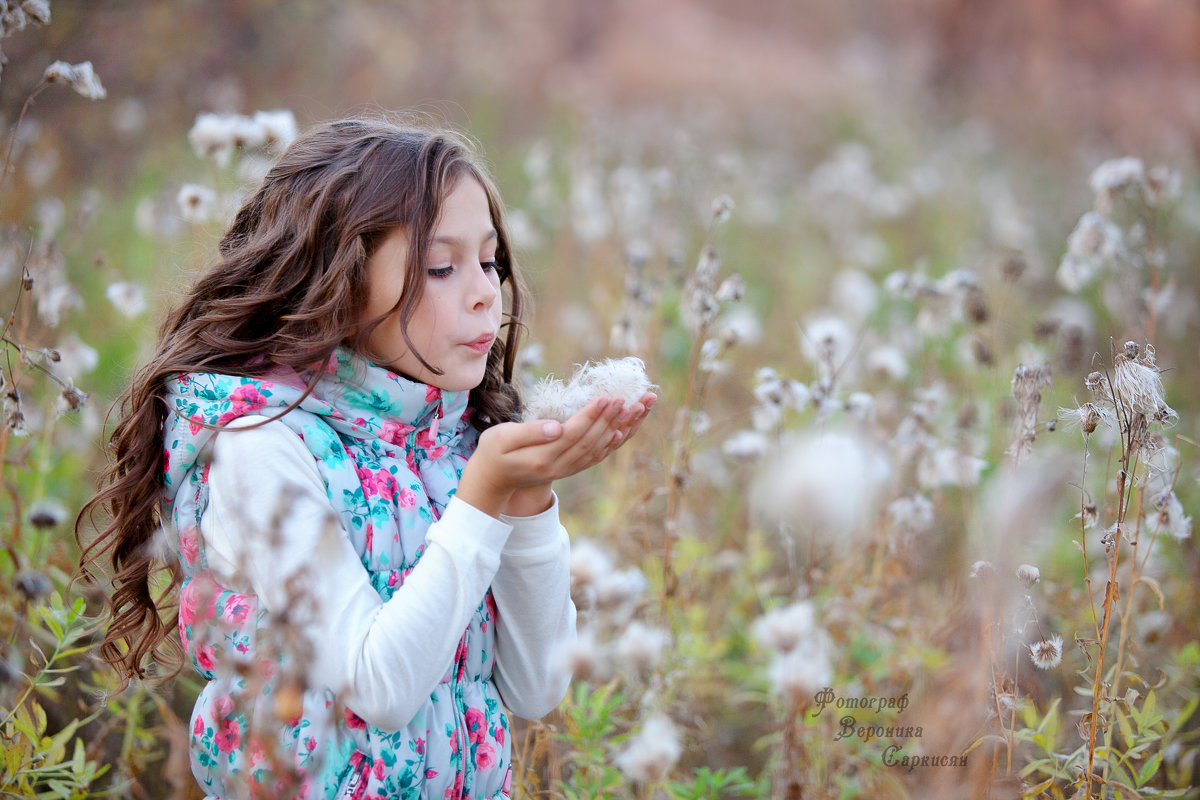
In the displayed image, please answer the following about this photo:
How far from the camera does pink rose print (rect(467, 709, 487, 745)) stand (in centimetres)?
116

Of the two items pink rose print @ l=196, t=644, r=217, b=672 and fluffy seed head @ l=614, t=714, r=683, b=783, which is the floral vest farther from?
fluffy seed head @ l=614, t=714, r=683, b=783

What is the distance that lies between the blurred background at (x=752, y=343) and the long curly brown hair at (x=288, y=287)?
5.8 inches

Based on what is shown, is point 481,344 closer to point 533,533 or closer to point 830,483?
point 533,533

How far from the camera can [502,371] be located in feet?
4.87

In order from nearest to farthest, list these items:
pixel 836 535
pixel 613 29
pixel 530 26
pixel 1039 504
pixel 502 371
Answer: pixel 1039 504 → pixel 502 371 → pixel 836 535 → pixel 530 26 → pixel 613 29

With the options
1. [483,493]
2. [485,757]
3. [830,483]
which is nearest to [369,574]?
[483,493]

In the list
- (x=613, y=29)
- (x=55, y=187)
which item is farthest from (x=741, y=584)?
(x=613, y=29)

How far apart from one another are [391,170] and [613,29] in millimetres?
12842

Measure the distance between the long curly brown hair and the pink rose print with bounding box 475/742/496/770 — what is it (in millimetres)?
441

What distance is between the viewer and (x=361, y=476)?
1.12m

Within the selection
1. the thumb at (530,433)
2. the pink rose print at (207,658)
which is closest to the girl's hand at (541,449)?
the thumb at (530,433)

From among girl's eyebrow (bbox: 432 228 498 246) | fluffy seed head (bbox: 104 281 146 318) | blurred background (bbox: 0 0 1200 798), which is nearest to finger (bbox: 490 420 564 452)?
girl's eyebrow (bbox: 432 228 498 246)

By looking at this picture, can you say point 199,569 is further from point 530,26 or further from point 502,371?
point 530,26

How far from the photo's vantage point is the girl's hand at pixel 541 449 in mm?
972
